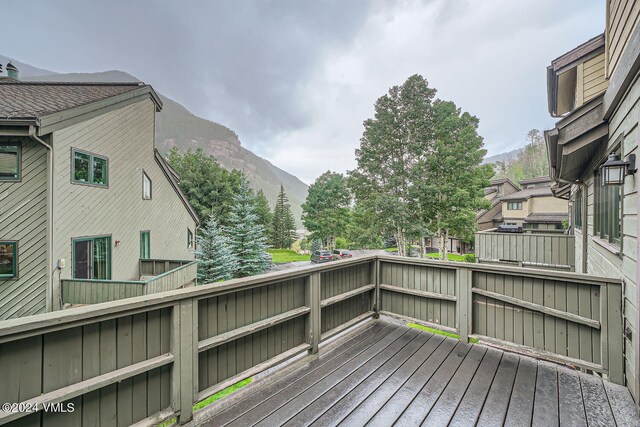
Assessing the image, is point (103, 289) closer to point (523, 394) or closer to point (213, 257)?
point (213, 257)

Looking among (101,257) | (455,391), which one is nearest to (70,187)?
(101,257)

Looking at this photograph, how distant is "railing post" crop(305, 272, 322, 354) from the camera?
2928mm

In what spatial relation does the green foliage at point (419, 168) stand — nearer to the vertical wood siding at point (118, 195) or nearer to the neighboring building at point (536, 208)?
the neighboring building at point (536, 208)

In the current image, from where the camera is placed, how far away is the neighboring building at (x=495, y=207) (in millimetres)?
25578

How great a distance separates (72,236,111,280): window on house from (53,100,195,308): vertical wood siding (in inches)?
5.4

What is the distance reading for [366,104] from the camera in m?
21.5

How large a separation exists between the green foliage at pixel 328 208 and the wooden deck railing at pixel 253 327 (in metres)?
27.4

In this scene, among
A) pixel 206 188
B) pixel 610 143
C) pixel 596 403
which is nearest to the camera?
pixel 596 403

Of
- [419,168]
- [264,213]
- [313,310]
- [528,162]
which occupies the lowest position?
[313,310]

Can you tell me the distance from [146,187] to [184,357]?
9.53 m

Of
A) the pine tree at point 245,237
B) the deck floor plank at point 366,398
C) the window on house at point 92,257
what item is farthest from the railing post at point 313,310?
the pine tree at point 245,237

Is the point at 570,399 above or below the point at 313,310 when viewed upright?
below

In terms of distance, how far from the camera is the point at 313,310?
2.96 meters

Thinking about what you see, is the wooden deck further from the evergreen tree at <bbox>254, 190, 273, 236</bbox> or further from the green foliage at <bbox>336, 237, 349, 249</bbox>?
the green foliage at <bbox>336, 237, 349, 249</bbox>
